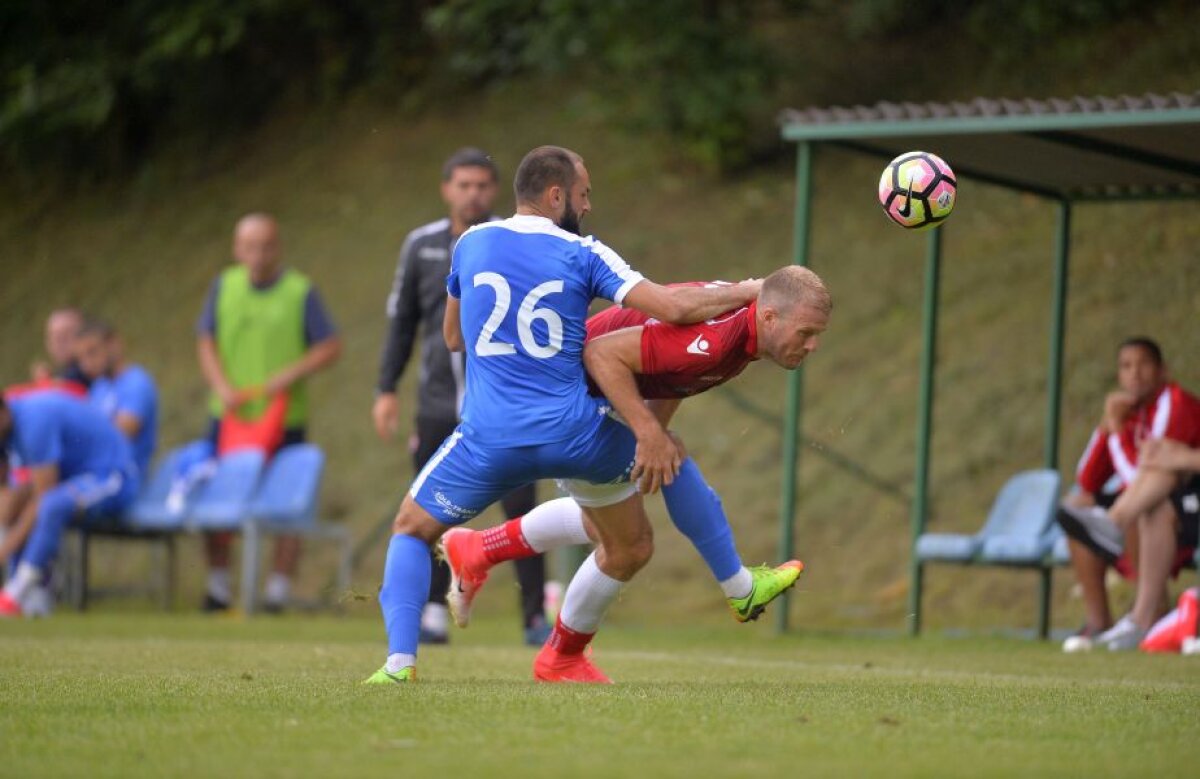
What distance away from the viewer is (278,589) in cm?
1552

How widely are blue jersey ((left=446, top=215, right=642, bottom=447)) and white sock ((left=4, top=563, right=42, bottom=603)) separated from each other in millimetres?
8176

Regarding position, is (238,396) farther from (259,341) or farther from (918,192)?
(918,192)

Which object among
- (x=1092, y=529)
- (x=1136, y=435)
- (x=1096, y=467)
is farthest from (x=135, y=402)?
(x=1136, y=435)

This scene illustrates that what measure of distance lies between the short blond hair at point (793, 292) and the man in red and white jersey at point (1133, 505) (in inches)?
201

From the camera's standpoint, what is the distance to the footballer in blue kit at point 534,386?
→ 7.32 m

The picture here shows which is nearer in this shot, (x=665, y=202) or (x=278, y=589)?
(x=278, y=589)

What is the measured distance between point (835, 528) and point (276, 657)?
23.3 feet

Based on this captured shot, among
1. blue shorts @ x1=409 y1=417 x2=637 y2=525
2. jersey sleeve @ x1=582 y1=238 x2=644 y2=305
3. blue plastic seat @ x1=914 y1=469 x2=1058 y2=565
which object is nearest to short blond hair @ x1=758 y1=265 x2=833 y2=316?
jersey sleeve @ x1=582 y1=238 x2=644 y2=305

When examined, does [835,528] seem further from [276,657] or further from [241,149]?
[241,149]

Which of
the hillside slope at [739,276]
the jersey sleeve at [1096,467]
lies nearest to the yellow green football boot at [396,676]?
the jersey sleeve at [1096,467]

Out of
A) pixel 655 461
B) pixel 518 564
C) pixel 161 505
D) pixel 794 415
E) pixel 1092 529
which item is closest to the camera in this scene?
pixel 655 461

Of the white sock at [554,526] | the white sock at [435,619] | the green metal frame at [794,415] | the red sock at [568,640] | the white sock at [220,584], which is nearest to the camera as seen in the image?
the red sock at [568,640]

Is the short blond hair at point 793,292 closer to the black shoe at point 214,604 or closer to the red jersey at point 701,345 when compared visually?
the red jersey at point 701,345

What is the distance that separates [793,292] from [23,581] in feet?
29.7
